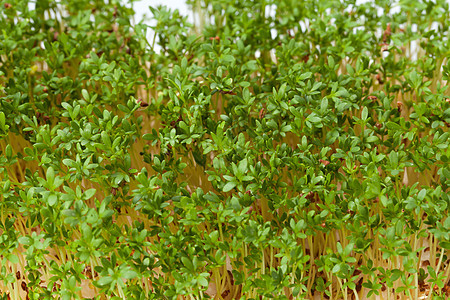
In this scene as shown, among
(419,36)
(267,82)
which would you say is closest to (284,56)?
(267,82)

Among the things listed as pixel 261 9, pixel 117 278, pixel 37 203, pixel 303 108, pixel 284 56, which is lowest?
pixel 117 278

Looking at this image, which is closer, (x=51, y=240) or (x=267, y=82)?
(x=51, y=240)

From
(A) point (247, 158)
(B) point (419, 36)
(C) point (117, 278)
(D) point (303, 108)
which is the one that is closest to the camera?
(C) point (117, 278)

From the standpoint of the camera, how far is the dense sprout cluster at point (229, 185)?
173 cm

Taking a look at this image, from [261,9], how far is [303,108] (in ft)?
3.88

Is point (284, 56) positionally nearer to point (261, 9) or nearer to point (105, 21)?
point (261, 9)

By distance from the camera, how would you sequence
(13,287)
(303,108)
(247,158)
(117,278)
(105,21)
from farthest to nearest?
(105,21)
(13,287)
(303,108)
(247,158)
(117,278)

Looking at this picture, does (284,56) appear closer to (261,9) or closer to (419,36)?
(261,9)

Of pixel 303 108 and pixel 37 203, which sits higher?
pixel 303 108

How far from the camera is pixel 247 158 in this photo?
1.86 meters

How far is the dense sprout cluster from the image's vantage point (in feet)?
5.68

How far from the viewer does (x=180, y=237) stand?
1.77 metres

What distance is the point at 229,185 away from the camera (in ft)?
5.76

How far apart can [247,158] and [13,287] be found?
1.23 metres
